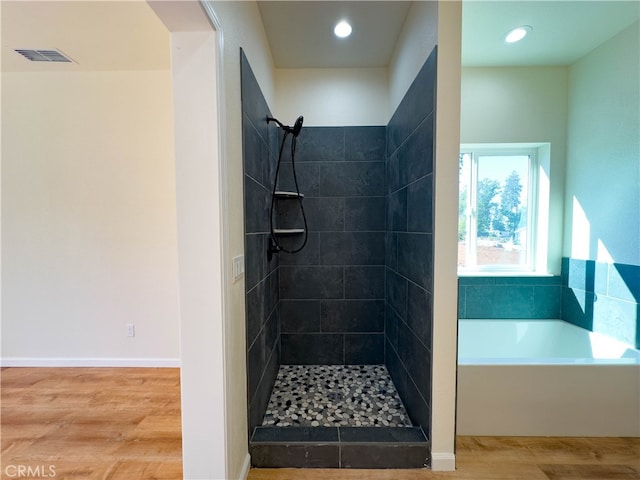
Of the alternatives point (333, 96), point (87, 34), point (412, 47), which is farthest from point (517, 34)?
point (87, 34)

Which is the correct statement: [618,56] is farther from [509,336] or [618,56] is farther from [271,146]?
[271,146]

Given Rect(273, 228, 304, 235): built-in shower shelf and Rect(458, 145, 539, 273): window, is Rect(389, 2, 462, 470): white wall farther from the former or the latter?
Rect(458, 145, 539, 273): window

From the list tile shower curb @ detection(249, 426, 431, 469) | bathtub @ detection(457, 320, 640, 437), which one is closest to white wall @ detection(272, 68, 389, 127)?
bathtub @ detection(457, 320, 640, 437)

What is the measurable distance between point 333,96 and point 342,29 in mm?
518

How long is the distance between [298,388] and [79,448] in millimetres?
1355

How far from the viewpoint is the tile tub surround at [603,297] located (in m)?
1.85

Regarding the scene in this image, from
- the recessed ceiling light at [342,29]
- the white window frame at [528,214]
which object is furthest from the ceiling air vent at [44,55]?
the white window frame at [528,214]

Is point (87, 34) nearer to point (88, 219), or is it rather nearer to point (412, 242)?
point (88, 219)

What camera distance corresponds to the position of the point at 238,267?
1280 mm

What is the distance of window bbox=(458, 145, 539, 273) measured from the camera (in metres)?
2.53

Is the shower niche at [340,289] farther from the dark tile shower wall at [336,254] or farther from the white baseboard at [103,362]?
the white baseboard at [103,362]

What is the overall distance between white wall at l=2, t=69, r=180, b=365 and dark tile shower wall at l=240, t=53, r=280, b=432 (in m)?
1.08

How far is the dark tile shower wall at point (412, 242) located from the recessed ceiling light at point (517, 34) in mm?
961

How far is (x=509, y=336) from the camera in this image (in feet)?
7.84
